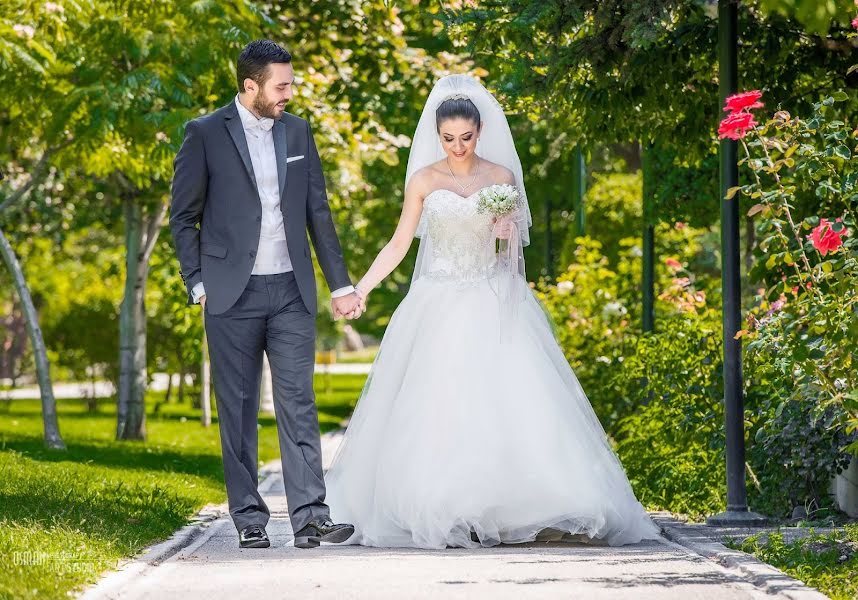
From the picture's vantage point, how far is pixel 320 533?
7777mm

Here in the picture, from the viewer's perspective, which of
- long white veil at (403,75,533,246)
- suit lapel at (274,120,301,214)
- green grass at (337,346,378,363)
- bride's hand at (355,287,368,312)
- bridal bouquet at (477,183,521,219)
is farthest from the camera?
green grass at (337,346,378,363)

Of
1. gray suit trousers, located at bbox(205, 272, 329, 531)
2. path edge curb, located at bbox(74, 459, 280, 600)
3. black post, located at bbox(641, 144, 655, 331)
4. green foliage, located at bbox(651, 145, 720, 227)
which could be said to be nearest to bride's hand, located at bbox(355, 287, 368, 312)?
gray suit trousers, located at bbox(205, 272, 329, 531)

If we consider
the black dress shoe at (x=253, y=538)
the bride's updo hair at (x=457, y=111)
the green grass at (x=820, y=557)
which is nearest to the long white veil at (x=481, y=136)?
the bride's updo hair at (x=457, y=111)

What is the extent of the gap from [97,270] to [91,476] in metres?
27.6

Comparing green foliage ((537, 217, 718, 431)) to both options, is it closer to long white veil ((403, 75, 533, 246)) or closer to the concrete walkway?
long white veil ((403, 75, 533, 246))

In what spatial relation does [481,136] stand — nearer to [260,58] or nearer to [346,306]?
[346,306]

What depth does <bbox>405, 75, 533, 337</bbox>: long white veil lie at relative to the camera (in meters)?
8.77

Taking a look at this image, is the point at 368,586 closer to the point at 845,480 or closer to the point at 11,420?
the point at 845,480

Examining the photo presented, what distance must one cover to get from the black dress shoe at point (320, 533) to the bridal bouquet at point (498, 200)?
6.75 ft

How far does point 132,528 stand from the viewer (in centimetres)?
814

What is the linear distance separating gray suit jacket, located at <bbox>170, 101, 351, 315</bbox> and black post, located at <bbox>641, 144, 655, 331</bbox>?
6.81 m

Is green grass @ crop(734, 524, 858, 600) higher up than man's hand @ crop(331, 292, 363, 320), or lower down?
lower down

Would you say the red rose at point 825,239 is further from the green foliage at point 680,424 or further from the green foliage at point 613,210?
the green foliage at point 613,210

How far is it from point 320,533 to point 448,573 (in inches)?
47.9
